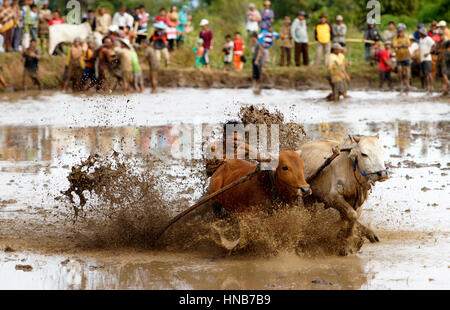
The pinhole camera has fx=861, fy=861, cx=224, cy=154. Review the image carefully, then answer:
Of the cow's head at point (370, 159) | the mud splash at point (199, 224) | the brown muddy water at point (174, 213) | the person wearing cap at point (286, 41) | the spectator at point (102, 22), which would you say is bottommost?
the brown muddy water at point (174, 213)

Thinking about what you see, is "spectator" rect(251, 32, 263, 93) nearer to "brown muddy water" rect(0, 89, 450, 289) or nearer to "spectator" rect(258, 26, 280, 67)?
"spectator" rect(258, 26, 280, 67)

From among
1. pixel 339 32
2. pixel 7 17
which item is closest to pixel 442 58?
pixel 339 32

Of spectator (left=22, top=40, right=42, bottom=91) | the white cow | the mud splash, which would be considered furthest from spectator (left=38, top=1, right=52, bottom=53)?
the mud splash

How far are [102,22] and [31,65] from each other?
2956 millimetres

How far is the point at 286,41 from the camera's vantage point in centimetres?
2933

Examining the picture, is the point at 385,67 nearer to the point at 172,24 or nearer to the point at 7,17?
the point at 172,24

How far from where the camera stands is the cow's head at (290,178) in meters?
7.54

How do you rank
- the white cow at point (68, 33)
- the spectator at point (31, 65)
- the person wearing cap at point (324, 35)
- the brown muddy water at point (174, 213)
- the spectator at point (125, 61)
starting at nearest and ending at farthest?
the brown muddy water at point (174, 213), the spectator at point (125, 61), the spectator at point (31, 65), the white cow at point (68, 33), the person wearing cap at point (324, 35)

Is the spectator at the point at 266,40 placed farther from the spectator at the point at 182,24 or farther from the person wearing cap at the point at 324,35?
the spectator at the point at 182,24

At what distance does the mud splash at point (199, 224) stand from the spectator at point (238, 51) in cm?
1961

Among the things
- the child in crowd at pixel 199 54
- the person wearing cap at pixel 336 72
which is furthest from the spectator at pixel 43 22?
the person wearing cap at pixel 336 72

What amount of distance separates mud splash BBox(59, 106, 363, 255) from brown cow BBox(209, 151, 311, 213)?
126 millimetres

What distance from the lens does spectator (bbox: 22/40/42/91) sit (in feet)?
84.7
